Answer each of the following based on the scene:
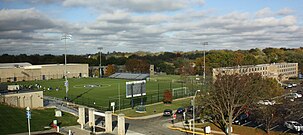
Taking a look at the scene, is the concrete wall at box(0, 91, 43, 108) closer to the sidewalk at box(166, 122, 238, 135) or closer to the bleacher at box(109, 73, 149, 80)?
the sidewalk at box(166, 122, 238, 135)

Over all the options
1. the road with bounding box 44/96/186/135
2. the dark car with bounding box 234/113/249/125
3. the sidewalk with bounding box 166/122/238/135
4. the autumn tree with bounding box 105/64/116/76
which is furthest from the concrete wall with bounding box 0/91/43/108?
the autumn tree with bounding box 105/64/116/76

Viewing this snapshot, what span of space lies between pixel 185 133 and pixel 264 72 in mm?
71283

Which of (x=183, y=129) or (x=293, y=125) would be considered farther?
(x=183, y=129)

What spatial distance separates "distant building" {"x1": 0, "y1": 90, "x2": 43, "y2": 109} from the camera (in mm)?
44344

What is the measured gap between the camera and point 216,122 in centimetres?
3822

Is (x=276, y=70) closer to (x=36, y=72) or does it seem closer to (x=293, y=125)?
(x=293, y=125)

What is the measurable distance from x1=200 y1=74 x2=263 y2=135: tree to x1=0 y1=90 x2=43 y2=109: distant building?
2609 cm

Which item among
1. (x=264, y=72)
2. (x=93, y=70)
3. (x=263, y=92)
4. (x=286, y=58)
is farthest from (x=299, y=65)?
(x=263, y=92)

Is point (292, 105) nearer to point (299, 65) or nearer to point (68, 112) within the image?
point (68, 112)

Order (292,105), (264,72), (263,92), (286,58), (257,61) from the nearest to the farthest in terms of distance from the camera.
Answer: (292,105), (263,92), (264,72), (257,61), (286,58)

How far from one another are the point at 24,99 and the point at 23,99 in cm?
14

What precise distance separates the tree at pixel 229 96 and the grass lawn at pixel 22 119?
57.9 ft

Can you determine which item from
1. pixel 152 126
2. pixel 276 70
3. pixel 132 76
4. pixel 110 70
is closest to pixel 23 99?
pixel 152 126

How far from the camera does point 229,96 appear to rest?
3262 centimetres
